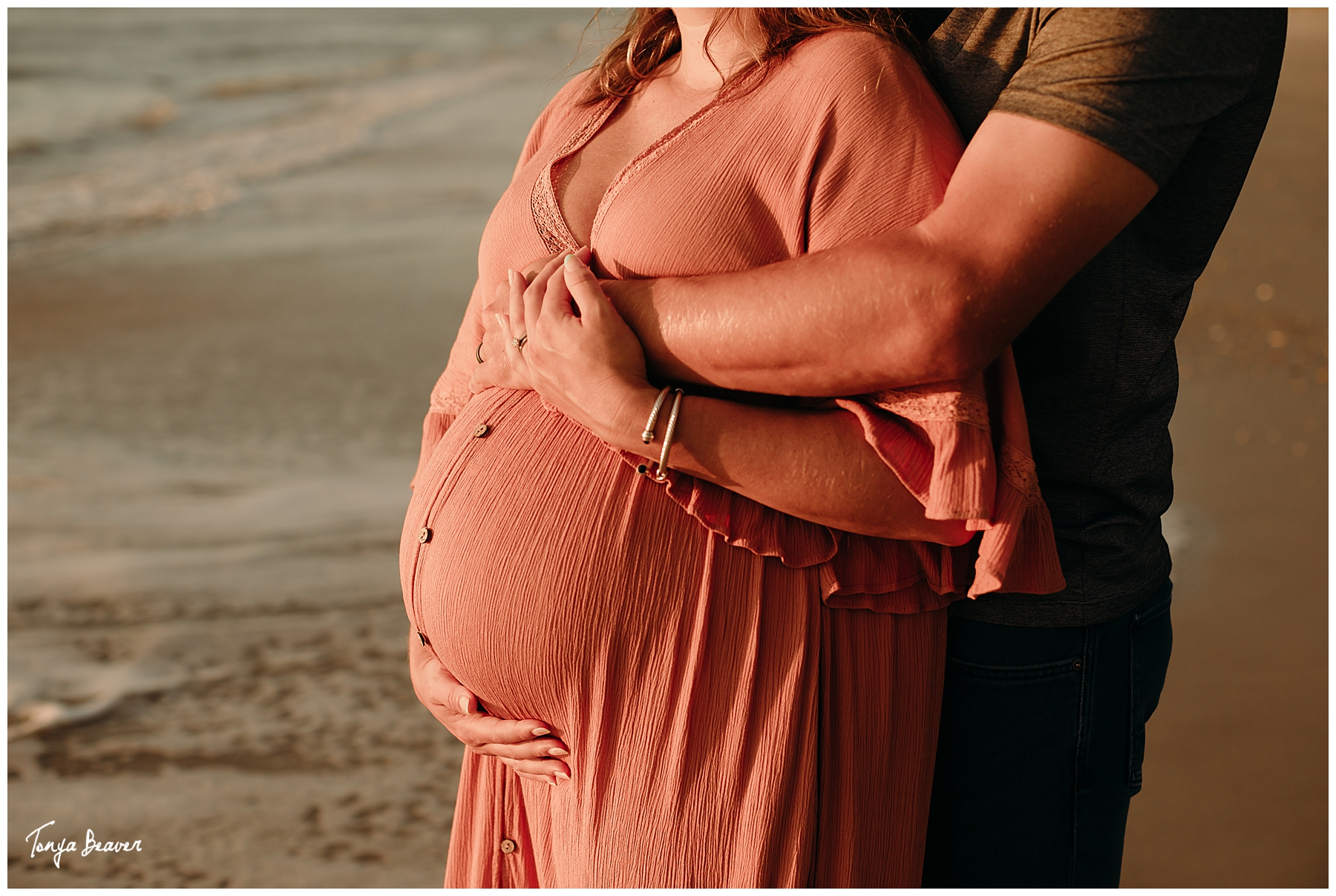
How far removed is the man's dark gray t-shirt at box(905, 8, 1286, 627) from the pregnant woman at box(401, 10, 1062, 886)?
0.28 ft

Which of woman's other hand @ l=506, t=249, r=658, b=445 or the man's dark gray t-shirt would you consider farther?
woman's other hand @ l=506, t=249, r=658, b=445

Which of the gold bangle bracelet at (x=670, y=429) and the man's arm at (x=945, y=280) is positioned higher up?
the man's arm at (x=945, y=280)

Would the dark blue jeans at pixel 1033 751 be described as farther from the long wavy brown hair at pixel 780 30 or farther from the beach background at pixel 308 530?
the beach background at pixel 308 530

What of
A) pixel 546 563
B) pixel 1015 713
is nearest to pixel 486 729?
pixel 546 563

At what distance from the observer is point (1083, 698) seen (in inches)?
52.2

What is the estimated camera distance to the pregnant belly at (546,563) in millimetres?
1203

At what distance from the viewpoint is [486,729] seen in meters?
1.34

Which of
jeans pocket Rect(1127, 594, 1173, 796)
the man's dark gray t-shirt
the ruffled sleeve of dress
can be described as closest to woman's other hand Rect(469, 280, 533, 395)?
the ruffled sleeve of dress

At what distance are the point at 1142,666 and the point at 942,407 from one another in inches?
21.7

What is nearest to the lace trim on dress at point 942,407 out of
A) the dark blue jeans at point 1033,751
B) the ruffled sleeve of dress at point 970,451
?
the ruffled sleeve of dress at point 970,451

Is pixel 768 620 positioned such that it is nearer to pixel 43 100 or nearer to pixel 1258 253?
pixel 1258 253

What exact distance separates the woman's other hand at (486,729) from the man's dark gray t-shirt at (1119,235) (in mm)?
519

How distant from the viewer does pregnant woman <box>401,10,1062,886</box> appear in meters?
1.13

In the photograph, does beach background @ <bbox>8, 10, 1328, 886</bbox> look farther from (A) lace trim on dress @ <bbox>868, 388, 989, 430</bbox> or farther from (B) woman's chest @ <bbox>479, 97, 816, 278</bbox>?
(A) lace trim on dress @ <bbox>868, 388, 989, 430</bbox>
